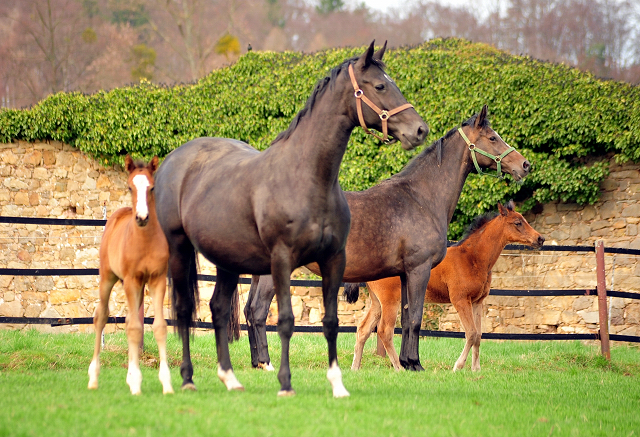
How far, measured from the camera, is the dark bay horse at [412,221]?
688 centimetres

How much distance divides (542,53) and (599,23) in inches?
156

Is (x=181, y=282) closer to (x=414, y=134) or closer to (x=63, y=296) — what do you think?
(x=414, y=134)

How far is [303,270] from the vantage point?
12281 mm

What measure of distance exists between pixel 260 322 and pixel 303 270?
16.1 feet

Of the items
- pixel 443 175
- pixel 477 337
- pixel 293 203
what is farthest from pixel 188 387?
pixel 477 337

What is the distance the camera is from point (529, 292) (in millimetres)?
9852

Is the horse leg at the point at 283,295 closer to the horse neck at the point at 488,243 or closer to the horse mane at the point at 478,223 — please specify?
the horse neck at the point at 488,243

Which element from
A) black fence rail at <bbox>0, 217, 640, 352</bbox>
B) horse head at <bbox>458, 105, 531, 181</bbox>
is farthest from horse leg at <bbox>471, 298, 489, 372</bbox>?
horse head at <bbox>458, 105, 531, 181</bbox>

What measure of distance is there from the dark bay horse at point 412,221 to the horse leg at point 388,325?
0.51 meters

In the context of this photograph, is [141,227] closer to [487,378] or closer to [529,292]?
[487,378]

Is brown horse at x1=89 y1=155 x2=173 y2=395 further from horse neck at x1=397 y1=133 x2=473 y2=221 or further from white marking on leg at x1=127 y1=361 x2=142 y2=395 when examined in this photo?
horse neck at x1=397 y1=133 x2=473 y2=221

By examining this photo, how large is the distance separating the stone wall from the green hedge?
454mm

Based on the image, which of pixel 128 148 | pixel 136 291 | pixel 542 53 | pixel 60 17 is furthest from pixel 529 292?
pixel 542 53

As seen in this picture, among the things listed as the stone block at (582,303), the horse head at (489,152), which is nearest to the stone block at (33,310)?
the horse head at (489,152)
